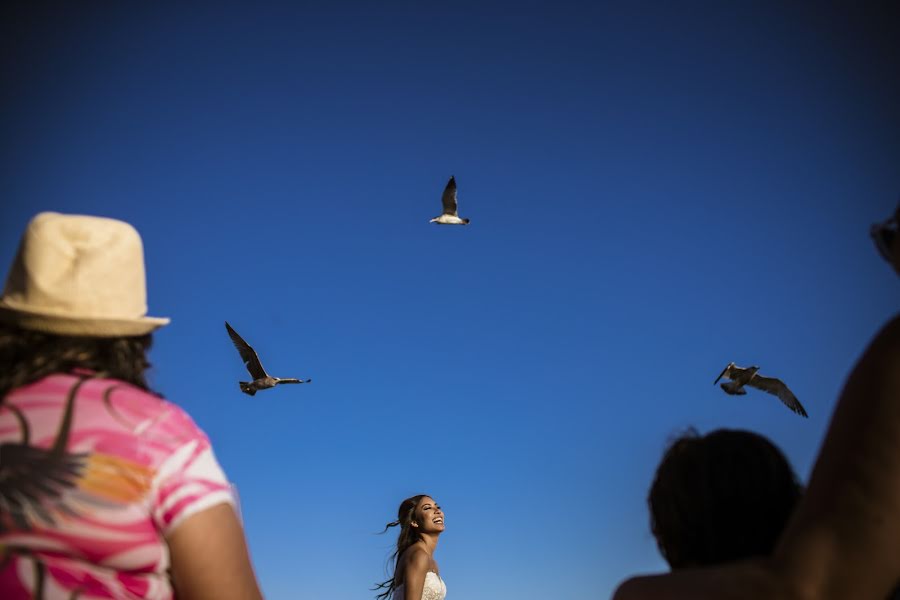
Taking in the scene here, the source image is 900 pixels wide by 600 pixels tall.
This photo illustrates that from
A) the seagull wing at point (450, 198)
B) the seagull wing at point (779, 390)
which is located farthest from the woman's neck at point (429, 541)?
the seagull wing at point (450, 198)

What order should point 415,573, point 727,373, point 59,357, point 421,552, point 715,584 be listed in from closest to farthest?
1. point 715,584
2. point 59,357
3. point 415,573
4. point 421,552
5. point 727,373

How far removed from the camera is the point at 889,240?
1648 millimetres

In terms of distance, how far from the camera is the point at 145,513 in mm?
2006

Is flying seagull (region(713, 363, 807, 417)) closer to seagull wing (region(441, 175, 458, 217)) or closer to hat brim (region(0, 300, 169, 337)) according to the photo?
seagull wing (region(441, 175, 458, 217))

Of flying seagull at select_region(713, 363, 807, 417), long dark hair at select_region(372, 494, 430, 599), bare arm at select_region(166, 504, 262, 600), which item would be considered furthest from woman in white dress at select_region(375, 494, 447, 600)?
flying seagull at select_region(713, 363, 807, 417)

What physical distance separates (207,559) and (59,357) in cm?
73

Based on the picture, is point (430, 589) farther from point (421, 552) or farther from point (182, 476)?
point (182, 476)

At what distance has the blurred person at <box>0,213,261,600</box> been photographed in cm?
194

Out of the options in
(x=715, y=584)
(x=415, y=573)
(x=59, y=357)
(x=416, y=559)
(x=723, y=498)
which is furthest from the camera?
(x=416, y=559)

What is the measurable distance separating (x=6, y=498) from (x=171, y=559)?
1.43 ft

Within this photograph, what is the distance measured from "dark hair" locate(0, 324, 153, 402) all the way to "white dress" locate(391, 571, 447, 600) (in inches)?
302

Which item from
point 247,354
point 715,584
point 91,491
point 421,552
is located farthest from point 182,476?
point 247,354

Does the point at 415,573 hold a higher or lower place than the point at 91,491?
lower

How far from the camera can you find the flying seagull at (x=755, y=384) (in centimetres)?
1683
